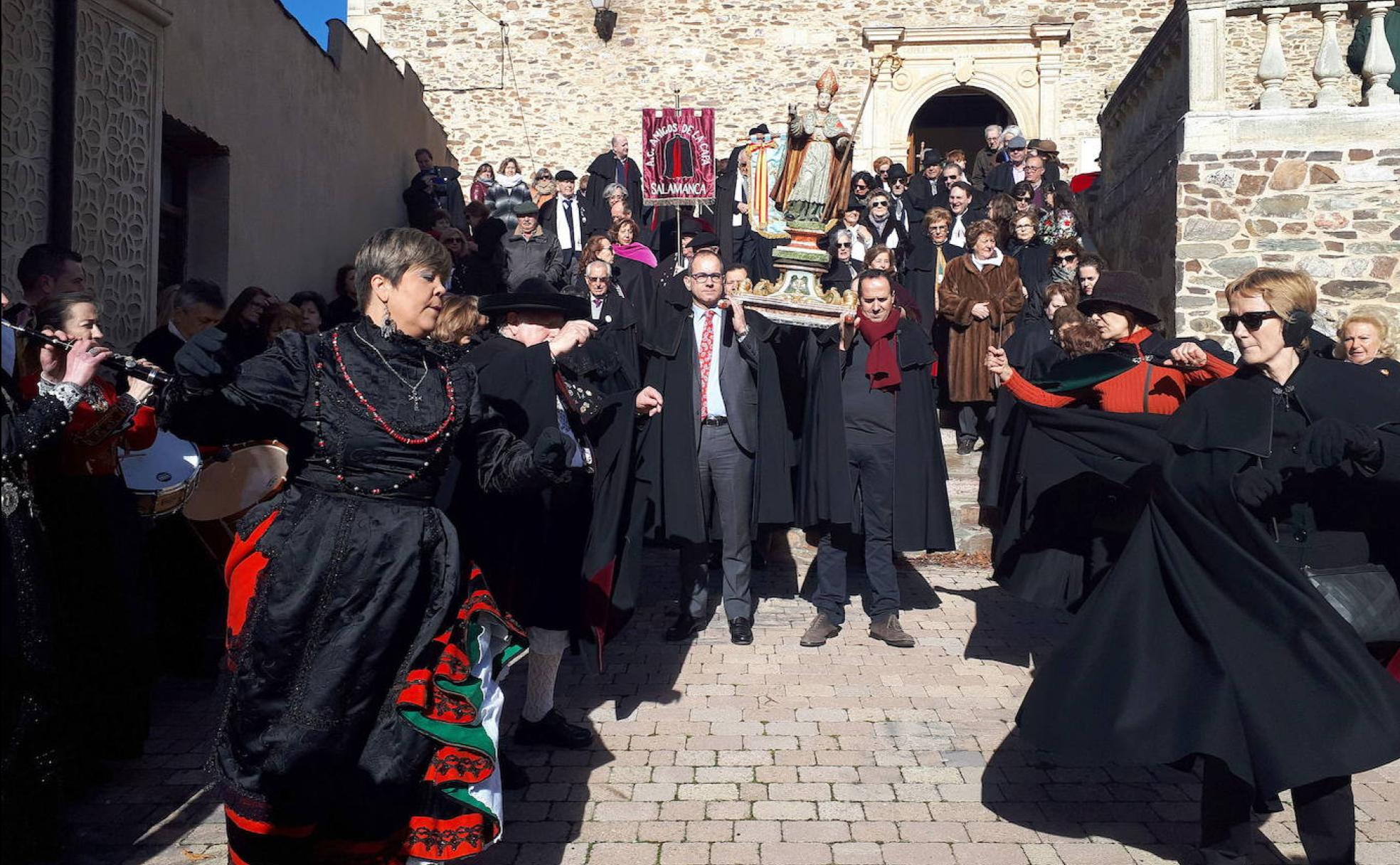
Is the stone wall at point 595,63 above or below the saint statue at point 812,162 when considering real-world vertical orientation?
above

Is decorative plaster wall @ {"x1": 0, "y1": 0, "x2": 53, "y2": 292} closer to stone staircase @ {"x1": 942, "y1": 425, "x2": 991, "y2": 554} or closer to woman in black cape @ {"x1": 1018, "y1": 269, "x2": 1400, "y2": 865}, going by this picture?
woman in black cape @ {"x1": 1018, "y1": 269, "x2": 1400, "y2": 865}

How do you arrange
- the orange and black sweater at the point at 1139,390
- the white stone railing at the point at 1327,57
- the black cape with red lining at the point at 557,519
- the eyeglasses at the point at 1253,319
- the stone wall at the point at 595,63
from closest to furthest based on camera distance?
1. the eyeglasses at the point at 1253,319
2. the black cape with red lining at the point at 557,519
3. the orange and black sweater at the point at 1139,390
4. the white stone railing at the point at 1327,57
5. the stone wall at the point at 595,63

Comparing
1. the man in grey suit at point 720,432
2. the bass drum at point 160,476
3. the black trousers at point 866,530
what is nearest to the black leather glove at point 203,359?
the bass drum at point 160,476

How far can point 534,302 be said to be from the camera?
13.3ft

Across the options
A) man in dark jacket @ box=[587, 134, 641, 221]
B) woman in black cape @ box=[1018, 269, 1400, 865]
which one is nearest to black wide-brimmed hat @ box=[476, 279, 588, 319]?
woman in black cape @ box=[1018, 269, 1400, 865]

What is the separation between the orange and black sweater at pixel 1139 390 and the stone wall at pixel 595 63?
1514cm

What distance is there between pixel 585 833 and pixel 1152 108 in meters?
9.59

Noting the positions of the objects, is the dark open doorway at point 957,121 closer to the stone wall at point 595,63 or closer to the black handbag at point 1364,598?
the stone wall at point 595,63

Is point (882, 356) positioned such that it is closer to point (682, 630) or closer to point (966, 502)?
point (682, 630)

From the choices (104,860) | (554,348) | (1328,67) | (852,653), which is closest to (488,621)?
(554,348)

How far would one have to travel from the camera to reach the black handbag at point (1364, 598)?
3121 mm

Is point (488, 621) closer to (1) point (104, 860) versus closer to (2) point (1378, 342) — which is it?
(1) point (104, 860)

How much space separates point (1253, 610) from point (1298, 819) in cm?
59

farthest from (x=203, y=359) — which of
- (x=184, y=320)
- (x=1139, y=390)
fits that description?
(x=1139, y=390)
